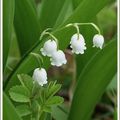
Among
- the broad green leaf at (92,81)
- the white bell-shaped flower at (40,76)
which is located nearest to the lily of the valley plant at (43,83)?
the white bell-shaped flower at (40,76)

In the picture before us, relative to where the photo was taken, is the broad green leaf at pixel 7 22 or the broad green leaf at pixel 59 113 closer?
the broad green leaf at pixel 7 22

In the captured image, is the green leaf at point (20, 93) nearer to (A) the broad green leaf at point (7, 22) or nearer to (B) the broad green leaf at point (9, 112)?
(B) the broad green leaf at point (9, 112)

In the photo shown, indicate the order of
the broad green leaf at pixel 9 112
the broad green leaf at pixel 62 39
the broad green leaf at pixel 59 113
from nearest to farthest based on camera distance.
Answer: the broad green leaf at pixel 9 112
the broad green leaf at pixel 62 39
the broad green leaf at pixel 59 113

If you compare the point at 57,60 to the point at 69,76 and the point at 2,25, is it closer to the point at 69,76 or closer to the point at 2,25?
the point at 2,25

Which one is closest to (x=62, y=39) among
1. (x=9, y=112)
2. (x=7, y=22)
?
(x=7, y=22)

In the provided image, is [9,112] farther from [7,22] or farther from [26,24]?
[26,24]

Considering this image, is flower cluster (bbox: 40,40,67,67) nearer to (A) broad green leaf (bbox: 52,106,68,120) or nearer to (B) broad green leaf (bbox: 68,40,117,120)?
(B) broad green leaf (bbox: 68,40,117,120)

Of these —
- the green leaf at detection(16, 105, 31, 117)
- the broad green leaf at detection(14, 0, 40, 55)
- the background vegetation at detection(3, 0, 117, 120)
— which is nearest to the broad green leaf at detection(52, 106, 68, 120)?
the background vegetation at detection(3, 0, 117, 120)
